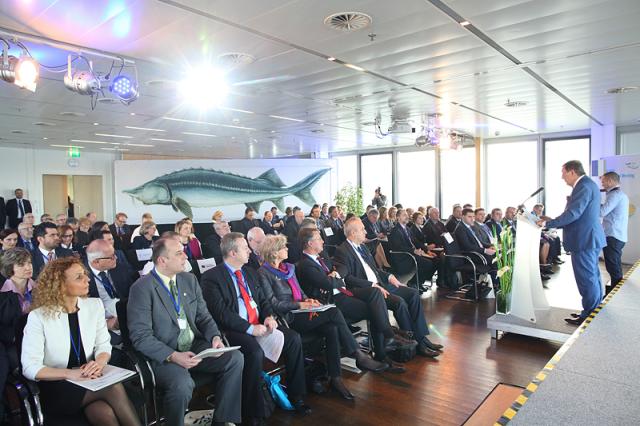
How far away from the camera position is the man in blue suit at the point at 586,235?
13.5ft

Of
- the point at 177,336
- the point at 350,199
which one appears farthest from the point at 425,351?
the point at 350,199

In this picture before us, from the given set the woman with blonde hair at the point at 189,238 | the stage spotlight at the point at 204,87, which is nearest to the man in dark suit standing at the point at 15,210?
the stage spotlight at the point at 204,87

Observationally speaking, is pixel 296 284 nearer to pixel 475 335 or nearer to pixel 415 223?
pixel 475 335

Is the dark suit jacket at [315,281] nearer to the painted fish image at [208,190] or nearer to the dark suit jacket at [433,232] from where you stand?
the dark suit jacket at [433,232]

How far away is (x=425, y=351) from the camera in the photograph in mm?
4004

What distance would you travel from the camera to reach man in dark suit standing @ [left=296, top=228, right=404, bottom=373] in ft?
12.2

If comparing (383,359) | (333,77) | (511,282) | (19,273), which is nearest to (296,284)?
(383,359)

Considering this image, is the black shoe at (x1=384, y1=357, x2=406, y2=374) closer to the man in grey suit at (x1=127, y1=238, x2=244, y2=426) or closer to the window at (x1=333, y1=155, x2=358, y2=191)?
the man in grey suit at (x1=127, y1=238, x2=244, y2=426)

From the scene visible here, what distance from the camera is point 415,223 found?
7.37 metres

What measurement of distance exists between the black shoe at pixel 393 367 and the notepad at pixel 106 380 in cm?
218

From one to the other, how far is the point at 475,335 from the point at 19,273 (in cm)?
410

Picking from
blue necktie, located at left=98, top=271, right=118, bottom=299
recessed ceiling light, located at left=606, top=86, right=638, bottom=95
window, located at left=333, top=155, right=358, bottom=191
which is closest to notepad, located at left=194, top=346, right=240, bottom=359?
blue necktie, located at left=98, top=271, right=118, bottom=299

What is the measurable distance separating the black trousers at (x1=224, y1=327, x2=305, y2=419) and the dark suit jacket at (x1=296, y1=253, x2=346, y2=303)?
0.69 metres

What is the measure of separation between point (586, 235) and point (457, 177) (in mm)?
9588
